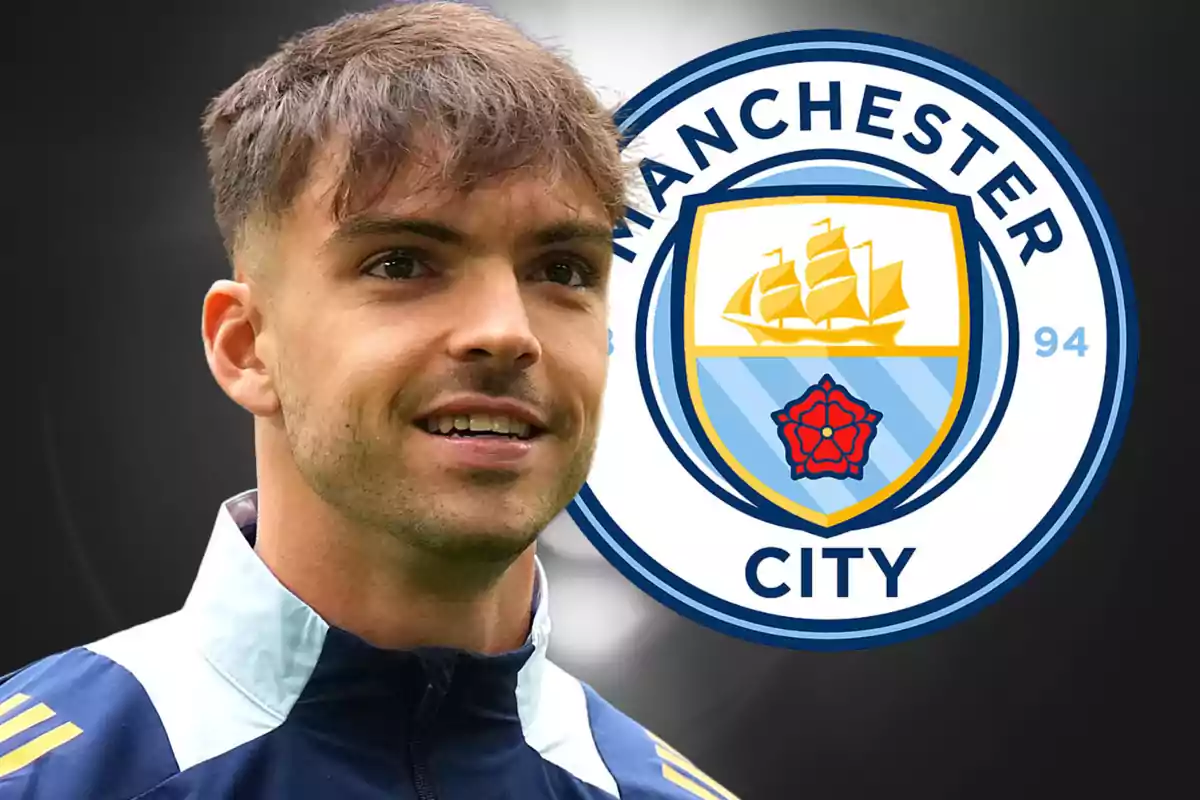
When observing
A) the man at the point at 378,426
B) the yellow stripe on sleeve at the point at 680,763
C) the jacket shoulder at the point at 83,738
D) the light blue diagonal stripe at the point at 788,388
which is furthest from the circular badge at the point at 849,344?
the jacket shoulder at the point at 83,738

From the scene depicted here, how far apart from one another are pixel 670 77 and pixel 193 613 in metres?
0.89

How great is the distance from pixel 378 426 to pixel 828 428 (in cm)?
81

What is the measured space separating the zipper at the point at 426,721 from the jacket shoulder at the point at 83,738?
150 millimetres

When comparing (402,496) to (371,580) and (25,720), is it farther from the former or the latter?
(25,720)

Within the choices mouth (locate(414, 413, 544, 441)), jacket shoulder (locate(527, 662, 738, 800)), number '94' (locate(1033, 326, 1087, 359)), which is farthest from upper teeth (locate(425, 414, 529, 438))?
number '94' (locate(1033, 326, 1087, 359))

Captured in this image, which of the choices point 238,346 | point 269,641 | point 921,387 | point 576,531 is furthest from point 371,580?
point 921,387

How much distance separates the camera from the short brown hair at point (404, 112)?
71 centimetres

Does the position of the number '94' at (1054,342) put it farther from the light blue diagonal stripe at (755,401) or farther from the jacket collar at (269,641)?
the jacket collar at (269,641)

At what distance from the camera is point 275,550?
2.59 feet

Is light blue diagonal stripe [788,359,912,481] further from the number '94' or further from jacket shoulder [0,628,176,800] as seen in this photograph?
jacket shoulder [0,628,176,800]

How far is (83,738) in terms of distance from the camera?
718 millimetres

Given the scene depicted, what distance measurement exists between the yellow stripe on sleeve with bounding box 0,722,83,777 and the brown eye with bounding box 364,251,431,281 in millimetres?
348

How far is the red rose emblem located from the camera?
1.39 metres

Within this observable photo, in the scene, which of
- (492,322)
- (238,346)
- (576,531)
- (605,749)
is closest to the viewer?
(492,322)
